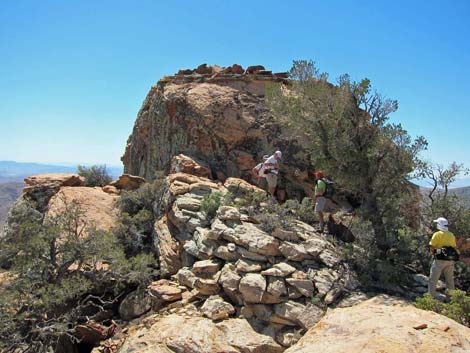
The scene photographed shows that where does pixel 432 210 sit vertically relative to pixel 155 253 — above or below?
above

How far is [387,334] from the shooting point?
214 inches

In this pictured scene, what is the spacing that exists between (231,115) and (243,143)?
67.1 inches

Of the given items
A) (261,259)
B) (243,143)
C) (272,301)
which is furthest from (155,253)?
(243,143)

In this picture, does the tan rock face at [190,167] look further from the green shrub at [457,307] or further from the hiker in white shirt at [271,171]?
the green shrub at [457,307]

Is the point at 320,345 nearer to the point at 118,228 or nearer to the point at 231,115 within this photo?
the point at 118,228

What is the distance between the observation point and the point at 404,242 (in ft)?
38.4

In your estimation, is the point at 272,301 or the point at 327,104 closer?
the point at 272,301

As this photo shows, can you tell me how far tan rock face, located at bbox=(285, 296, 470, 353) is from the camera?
202 inches

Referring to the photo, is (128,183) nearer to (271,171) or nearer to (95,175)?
(95,175)

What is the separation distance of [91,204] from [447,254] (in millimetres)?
14979

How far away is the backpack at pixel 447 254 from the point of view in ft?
29.9

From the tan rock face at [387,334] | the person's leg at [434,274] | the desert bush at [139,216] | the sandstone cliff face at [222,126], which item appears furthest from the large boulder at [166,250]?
the person's leg at [434,274]

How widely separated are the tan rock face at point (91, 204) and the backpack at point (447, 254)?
12.4 m

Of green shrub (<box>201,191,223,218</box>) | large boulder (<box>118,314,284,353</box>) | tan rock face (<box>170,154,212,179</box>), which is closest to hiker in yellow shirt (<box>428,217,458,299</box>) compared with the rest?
large boulder (<box>118,314,284,353</box>)
